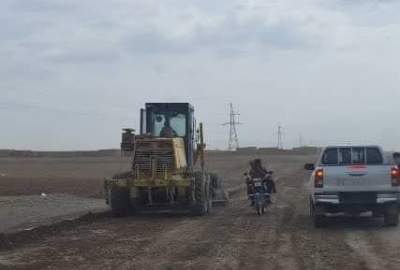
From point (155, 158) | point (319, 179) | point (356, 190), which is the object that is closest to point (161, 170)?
point (155, 158)

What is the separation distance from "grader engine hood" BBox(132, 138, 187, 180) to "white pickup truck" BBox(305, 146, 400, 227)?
631 cm

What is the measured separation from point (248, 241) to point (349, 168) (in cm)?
383

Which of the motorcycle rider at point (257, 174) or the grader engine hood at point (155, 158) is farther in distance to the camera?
the motorcycle rider at point (257, 174)

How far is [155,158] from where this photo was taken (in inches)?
996

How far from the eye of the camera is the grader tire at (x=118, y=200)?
24969mm

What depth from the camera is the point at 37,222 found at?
2353cm

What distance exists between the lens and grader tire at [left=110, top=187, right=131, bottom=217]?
24969mm

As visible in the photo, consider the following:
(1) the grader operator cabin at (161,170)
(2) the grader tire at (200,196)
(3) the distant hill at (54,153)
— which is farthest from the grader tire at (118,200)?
(3) the distant hill at (54,153)

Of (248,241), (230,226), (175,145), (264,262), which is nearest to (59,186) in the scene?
(175,145)

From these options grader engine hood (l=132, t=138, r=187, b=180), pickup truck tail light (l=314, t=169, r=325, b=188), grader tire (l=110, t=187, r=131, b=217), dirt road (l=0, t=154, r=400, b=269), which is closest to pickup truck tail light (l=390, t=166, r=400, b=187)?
dirt road (l=0, t=154, r=400, b=269)

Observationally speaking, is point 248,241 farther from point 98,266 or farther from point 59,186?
point 59,186

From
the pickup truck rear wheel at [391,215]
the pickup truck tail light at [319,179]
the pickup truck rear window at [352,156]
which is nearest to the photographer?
the pickup truck tail light at [319,179]

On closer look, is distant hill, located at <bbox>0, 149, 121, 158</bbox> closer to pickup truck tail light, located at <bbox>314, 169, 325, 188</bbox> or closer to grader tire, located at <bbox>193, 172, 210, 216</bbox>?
grader tire, located at <bbox>193, 172, 210, 216</bbox>

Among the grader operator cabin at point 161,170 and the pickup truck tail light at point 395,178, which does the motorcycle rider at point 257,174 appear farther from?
the pickup truck tail light at point 395,178
